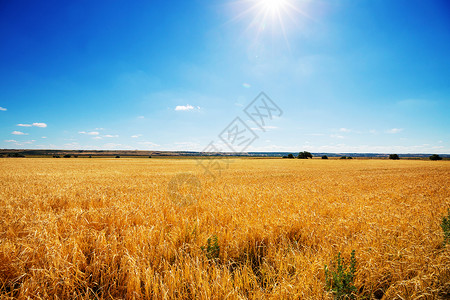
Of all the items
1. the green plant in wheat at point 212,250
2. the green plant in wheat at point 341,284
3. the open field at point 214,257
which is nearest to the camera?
the green plant in wheat at point 341,284

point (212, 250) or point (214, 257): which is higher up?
point (212, 250)

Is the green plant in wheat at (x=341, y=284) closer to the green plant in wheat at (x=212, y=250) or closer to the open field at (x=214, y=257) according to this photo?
the open field at (x=214, y=257)

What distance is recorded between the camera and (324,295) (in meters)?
2.28

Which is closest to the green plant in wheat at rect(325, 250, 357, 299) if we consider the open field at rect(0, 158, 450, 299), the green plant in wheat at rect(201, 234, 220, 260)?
the open field at rect(0, 158, 450, 299)

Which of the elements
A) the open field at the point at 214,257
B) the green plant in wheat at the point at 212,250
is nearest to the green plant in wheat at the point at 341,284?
the open field at the point at 214,257

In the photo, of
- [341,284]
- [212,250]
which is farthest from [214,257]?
[341,284]

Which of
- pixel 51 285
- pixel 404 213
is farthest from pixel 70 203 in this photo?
pixel 404 213

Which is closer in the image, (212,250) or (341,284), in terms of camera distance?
(341,284)

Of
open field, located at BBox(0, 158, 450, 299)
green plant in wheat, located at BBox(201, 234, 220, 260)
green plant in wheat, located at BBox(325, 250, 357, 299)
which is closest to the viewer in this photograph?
green plant in wheat, located at BBox(325, 250, 357, 299)

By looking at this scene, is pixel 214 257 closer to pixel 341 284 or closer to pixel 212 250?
pixel 212 250

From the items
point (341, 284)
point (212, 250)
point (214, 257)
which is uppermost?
point (341, 284)

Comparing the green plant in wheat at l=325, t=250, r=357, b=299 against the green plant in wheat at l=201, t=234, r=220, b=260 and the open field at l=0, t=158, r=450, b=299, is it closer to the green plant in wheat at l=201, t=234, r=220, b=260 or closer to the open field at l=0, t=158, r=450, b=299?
the open field at l=0, t=158, r=450, b=299

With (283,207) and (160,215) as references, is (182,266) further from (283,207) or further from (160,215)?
(283,207)

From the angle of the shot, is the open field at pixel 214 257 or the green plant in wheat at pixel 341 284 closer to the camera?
the green plant in wheat at pixel 341 284
